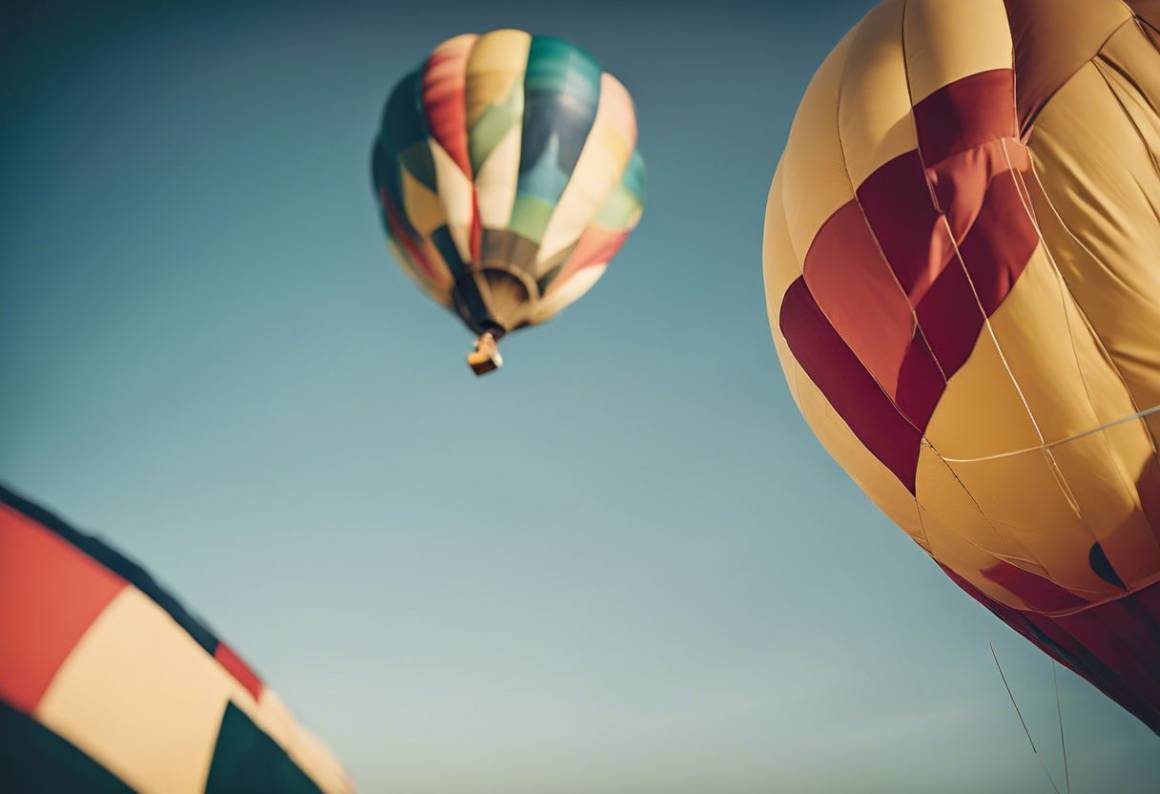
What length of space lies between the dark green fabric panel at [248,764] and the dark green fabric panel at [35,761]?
19 cm

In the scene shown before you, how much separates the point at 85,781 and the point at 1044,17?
412 centimetres

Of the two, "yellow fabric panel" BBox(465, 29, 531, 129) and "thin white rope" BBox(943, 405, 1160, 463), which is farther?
"yellow fabric panel" BBox(465, 29, 531, 129)

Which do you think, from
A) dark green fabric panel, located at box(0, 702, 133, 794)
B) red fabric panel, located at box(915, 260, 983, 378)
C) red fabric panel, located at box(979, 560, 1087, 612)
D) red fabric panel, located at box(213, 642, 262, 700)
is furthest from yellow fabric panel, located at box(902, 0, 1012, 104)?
dark green fabric panel, located at box(0, 702, 133, 794)

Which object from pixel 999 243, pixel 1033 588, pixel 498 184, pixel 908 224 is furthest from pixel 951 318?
pixel 498 184

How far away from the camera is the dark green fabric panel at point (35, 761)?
98 centimetres

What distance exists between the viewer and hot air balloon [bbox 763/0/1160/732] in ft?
9.20

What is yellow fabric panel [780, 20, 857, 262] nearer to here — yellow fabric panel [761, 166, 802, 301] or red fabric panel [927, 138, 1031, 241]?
yellow fabric panel [761, 166, 802, 301]

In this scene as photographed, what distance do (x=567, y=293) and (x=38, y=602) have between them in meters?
6.63

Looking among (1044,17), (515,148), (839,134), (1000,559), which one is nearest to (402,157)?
(515,148)

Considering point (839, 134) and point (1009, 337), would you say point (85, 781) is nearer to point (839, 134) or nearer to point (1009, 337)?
point (1009, 337)

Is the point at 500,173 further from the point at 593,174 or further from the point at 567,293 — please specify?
the point at 567,293

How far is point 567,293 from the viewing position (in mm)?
7512

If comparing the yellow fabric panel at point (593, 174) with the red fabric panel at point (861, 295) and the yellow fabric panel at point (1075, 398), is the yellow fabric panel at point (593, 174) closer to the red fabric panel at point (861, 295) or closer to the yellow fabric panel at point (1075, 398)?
the red fabric panel at point (861, 295)

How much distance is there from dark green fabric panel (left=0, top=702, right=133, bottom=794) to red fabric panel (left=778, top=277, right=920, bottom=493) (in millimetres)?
3369
